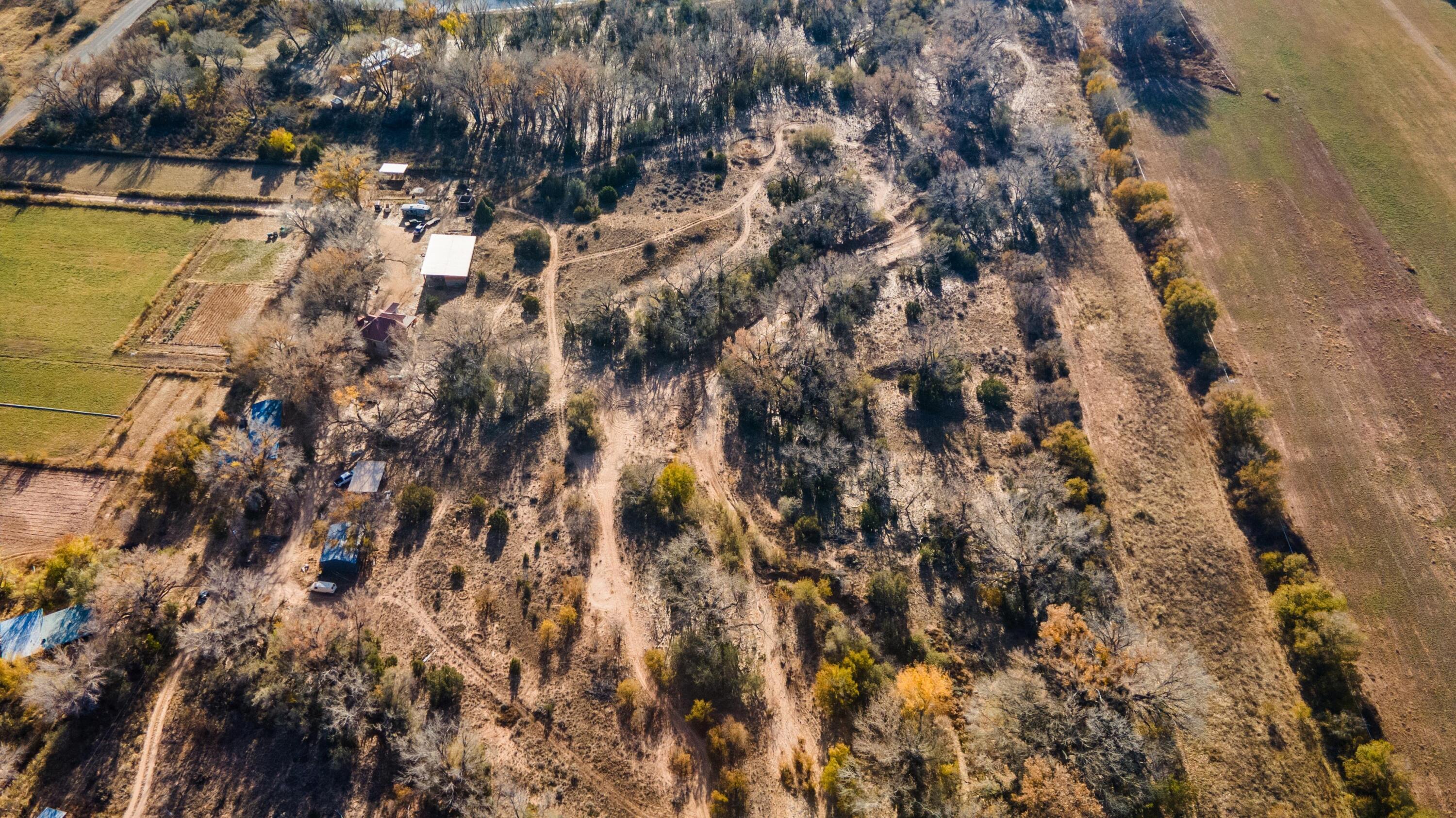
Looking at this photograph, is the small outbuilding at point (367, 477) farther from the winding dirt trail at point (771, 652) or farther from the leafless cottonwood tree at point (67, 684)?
the winding dirt trail at point (771, 652)

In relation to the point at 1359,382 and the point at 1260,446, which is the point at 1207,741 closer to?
the point at 1260,446

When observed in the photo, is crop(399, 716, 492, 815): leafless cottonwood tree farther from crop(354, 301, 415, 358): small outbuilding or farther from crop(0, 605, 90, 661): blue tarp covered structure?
crop(354, 301, 415, 358): small outbuilding

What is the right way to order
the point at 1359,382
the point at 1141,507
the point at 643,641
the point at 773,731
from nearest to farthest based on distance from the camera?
the point at 773,731, the point at 643,641, the point at 1141,507, the point at 1359,382

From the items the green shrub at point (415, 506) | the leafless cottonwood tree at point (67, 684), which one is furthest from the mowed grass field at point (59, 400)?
the green shrub at point (415, 506)

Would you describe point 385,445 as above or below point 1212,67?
below

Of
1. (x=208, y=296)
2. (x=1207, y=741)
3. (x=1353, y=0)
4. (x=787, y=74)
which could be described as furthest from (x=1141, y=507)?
(x=1353, y=0)

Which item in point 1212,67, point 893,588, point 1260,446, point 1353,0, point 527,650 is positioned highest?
point 1353,0

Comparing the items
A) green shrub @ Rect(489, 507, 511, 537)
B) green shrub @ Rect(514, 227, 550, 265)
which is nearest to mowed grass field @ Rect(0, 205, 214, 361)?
green shrub @ Rect(514, 227, 550, 265)

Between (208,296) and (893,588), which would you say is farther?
(208,296)
